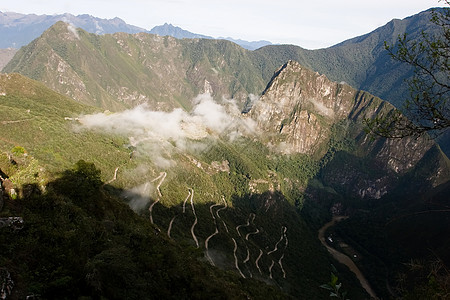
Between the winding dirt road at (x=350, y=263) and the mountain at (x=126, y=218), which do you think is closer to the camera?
the mountain at (x=126, y=218)

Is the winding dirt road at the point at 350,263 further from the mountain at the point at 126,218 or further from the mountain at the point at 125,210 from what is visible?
the mountain at the point at 126,218

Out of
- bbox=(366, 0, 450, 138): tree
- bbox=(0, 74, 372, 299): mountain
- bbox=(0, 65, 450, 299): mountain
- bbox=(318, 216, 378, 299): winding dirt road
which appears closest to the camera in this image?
bbox=(366, 0, 450, 138): tree


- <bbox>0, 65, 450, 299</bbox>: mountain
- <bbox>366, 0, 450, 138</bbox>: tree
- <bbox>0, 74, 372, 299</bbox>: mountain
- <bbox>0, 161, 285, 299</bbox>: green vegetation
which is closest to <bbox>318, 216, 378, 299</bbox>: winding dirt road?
<bbox>0, 65, 450, 299</bbox>: mountain

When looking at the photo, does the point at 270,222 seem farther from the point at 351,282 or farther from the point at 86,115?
the point at 86,115

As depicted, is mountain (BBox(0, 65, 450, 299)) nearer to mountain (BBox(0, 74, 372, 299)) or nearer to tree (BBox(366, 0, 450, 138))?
mountain (BBox(0, 74, 372, 299))

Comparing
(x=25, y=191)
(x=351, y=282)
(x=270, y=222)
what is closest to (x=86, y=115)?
(x=270, y=222)

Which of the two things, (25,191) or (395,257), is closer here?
(25,191)

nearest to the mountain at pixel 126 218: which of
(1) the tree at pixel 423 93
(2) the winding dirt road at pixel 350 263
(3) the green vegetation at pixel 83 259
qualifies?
(3) the green vegetation at pixel 83 259

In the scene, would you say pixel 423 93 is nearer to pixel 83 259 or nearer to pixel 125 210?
pixel 83 259
